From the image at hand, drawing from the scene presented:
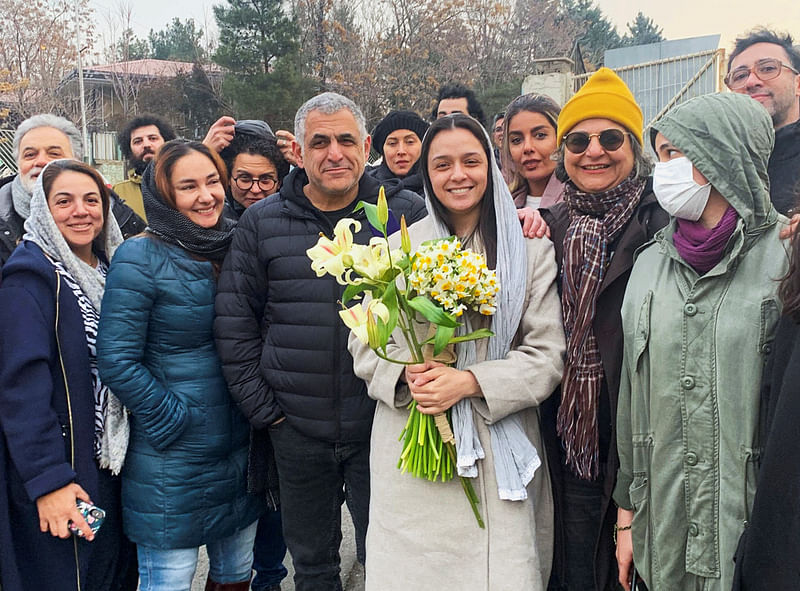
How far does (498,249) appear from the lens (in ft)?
8.09

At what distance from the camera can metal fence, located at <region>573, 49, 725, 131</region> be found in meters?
10.1

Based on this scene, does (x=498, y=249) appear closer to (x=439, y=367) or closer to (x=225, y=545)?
(x=439, y=367)

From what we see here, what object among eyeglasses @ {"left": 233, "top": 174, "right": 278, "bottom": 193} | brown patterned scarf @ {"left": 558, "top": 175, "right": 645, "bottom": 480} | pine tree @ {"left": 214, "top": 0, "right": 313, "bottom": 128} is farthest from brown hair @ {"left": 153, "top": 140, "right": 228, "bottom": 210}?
pine tree @ {"left": 214, "top": 0, "right": 313, "bottom": 128}

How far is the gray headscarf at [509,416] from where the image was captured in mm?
2350

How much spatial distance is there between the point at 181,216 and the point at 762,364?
7.57ft

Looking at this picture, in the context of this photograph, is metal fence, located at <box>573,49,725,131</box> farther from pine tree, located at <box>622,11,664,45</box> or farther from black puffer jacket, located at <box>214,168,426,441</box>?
pine tree, located at <box>622,11,664,45</box>

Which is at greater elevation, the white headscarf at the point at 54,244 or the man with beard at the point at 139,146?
the man with beard at the point at 139,146

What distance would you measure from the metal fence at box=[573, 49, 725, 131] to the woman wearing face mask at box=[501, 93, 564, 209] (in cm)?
721

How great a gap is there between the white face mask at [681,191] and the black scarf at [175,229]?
6.23ft

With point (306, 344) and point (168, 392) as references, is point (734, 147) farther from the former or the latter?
point (168, 392)

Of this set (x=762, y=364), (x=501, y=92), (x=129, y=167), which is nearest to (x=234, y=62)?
(x=501, y=92)

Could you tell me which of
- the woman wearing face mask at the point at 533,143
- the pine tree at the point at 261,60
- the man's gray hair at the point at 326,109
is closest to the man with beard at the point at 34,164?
the man's gray hair at the point at 326,109

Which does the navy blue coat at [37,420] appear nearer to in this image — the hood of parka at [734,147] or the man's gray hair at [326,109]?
the man's gray hair at [326,109]

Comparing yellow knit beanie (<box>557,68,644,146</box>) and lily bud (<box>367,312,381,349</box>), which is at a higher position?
A: yellow knit beanie (<box>557,68,644,146</box>)
